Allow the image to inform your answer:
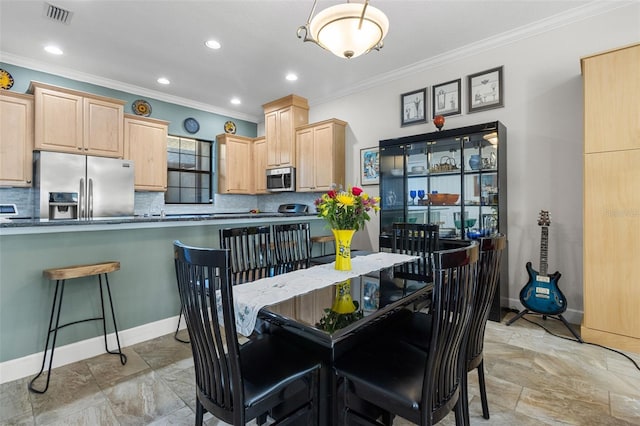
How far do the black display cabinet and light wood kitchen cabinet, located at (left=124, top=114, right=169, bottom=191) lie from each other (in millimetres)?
3477

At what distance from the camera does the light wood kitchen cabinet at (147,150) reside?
182 inches

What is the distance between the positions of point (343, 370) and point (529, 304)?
8.25 feet

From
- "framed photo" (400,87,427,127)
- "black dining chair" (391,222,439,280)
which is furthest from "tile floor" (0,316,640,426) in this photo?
"framed photo" (400,87,427,127)

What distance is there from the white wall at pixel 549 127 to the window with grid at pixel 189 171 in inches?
181

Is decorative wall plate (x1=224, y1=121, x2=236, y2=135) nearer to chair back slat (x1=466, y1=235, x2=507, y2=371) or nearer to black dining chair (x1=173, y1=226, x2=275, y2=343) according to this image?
black dining chair (x1=173, y1=226, x2=275, y2=343)

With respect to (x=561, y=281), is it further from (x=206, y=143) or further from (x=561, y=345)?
(x=206, y=143)

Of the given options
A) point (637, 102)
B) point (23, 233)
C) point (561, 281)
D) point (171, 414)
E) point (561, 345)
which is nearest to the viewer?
point (171, 414)

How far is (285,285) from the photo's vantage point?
1709 mm

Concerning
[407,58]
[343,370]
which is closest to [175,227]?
[343,370]

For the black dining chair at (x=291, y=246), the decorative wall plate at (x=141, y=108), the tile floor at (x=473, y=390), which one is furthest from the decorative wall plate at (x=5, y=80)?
the black dining chair at (x=291, y=246)

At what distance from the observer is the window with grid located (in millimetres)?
5650

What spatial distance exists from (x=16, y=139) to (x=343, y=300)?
4.51 m

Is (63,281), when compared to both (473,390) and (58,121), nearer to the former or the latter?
(58,121)

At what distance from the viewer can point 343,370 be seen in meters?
1.32
